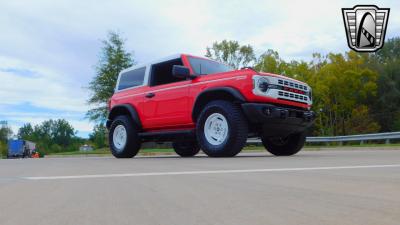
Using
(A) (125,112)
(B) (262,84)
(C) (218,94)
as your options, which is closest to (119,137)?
(A) (125,112)

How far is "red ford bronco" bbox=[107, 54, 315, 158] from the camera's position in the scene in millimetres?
7582

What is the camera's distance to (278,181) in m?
3.37

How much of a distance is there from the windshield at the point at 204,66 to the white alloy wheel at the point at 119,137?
2.47 meters

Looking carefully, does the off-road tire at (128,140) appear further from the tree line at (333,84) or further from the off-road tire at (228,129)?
the tree line at (333,84)

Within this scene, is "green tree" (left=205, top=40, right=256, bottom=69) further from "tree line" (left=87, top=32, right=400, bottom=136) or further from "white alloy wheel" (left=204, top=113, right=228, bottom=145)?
"white alloy wheel" (left=204, top=113, right=228, bottom=145)

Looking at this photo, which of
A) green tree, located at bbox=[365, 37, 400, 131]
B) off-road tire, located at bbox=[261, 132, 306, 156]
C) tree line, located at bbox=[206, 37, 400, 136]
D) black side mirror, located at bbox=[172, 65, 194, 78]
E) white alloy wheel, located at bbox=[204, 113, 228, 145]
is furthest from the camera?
green tree, located at bbox=[365, 37, 400, 131]

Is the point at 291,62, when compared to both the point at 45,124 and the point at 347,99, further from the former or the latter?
the point at 45,124

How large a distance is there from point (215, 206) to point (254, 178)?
1.51m

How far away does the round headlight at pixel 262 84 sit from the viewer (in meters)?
7.55

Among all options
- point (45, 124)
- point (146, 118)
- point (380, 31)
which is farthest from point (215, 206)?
point (45, 124)

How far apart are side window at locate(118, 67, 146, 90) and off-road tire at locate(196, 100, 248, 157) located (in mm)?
2584

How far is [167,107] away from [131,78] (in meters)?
1.88

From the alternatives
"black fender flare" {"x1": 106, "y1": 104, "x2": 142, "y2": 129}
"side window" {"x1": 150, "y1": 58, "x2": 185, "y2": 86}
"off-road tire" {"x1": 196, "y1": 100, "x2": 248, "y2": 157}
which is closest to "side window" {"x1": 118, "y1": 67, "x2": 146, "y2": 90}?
"side window" {"x1": 150, "y1": 58, "x2": 185, "y2": 86}

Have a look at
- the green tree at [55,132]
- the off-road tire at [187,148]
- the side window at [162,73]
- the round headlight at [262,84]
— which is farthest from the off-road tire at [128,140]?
the green tree at [55,132]
